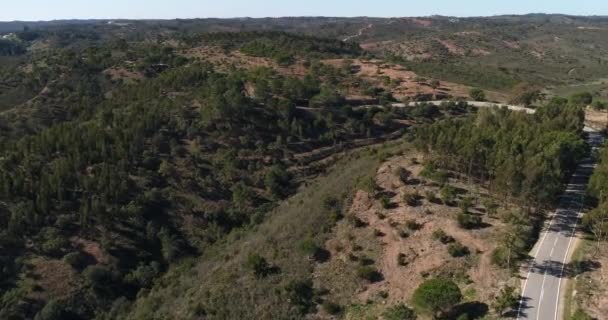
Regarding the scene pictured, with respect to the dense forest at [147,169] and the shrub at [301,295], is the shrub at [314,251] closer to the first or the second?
the shrub at [301,295]

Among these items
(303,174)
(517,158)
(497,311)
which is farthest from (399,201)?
(303,174)

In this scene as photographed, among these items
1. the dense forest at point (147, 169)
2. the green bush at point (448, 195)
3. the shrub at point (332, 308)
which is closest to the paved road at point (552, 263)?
the green bush at point (448, 195)

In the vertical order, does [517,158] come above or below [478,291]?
above

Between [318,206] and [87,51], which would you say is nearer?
[318,206]

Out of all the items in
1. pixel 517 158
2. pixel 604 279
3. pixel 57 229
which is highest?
pixel 517 158

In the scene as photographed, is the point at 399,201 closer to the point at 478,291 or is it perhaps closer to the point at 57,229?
the point at 478,291

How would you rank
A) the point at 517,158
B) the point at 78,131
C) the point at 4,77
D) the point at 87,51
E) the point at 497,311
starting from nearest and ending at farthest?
1. the point at 497,311
2. the point at 517,158
3. the point at 78,131
4. the point at 4,77
5. the point at 87,51

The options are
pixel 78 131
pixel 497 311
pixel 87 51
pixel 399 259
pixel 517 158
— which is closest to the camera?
pixel 497 311

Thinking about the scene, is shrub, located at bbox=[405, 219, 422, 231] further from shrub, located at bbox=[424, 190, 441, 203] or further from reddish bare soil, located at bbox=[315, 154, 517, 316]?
shrub, located at bbox=[424, 190, 441, 203]
